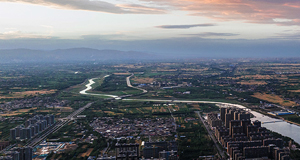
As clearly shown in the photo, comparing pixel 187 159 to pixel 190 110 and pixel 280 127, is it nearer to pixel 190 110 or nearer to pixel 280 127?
pixel 280 127

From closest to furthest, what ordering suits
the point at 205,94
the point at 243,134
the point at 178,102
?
the point at 243,134 → the point at 178,102 → the point at 205,94

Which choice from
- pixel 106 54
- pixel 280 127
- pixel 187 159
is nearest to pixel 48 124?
pixel 187 159

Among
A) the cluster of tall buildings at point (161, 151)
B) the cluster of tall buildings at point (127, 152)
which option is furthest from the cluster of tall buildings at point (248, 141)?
the cluster of tall buildings at point (127, 152)

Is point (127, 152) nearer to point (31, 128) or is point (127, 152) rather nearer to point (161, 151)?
point (161, 151)

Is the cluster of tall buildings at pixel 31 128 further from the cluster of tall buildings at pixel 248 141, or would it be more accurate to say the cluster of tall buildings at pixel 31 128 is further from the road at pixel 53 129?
the cluster of tall buildings at pixel 248 141

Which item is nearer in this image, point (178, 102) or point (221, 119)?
point (221, 119)

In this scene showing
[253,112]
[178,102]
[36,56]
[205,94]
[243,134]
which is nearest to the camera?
[243,134]
